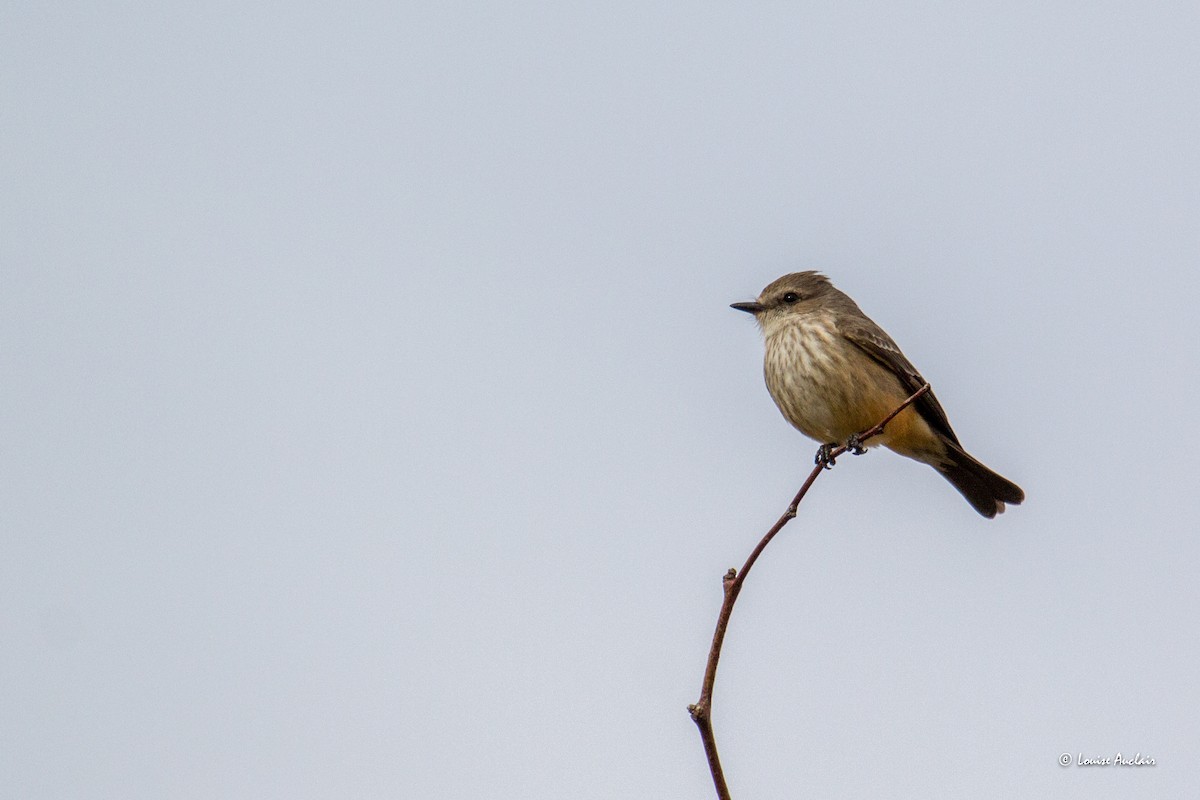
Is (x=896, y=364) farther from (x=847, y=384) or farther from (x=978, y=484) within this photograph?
(x=978, y=484)

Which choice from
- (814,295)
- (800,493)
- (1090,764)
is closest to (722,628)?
(800,493)

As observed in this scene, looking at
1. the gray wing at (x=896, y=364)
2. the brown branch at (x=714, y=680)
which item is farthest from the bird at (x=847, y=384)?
the brown branch at (x=714, y=680)

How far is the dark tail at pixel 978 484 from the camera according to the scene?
30.8ft

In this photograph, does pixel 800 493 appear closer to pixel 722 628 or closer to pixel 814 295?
pixel 722 628

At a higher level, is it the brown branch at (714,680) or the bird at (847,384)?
the bird at (847,384)

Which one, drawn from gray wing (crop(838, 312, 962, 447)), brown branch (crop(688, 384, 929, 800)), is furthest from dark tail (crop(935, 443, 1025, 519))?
brown branch (crop(688, 384, 929, 800))

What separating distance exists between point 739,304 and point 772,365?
3.66 ft

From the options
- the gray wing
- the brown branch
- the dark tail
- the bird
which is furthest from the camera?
the dark tail

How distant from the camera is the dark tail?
30.8 ft

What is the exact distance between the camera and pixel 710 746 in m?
3.14

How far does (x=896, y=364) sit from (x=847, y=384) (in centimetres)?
76

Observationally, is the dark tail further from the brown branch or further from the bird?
the brown branch

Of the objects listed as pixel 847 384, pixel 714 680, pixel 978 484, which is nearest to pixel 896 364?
pixel 847 384

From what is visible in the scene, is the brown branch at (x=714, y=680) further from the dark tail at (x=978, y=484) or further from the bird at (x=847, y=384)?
the dark tail at (x=978, y=484)
